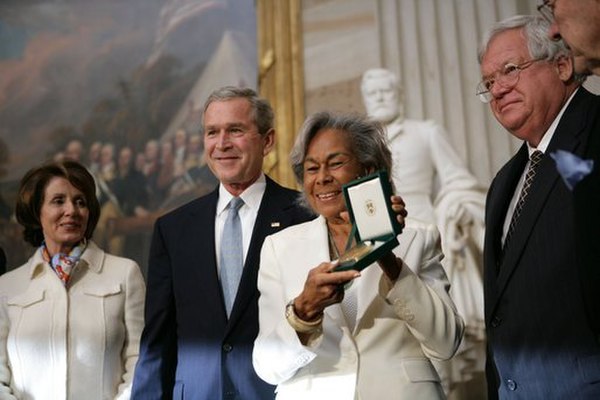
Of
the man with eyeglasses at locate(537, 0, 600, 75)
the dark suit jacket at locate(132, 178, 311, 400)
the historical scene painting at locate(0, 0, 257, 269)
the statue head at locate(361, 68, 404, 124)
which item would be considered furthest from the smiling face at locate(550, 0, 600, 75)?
the historical scene painting at locate(0, 0, 257, 269)

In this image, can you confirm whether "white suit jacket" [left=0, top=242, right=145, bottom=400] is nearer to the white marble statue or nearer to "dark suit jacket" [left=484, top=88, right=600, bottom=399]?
"dark suit jacket" [left=484, top=88, right=600, bottom=399]

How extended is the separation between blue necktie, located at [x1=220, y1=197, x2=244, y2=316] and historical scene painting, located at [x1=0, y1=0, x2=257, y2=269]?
11.6ft

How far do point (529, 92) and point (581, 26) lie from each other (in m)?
0.66

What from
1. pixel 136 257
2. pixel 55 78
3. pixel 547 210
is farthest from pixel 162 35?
pixel 547 210

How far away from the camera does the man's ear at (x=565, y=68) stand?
2395 mm

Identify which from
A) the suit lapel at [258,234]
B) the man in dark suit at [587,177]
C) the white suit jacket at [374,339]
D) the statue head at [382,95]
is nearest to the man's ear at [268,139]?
the suit lapel at [258,234]

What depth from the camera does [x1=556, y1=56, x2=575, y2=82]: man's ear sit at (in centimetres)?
239

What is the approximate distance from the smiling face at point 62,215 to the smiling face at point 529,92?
6.50 ft

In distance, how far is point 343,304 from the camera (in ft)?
7.82

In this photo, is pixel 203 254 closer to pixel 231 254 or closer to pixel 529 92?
pixel 231 254

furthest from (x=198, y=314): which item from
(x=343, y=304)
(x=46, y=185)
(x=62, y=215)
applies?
(x=46, y=185)

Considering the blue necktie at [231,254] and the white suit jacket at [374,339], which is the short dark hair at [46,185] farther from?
the white suit jacket at [374,339]

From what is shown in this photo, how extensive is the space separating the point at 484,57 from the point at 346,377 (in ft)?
Answer: 4.00

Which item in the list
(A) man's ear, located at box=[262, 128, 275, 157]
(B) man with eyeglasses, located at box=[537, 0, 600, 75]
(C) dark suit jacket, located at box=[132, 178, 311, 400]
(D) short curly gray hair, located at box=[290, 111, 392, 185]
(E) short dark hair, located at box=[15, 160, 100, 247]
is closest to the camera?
(B) man with eyeglasses, located at box=[537, 0, 600, 75]
